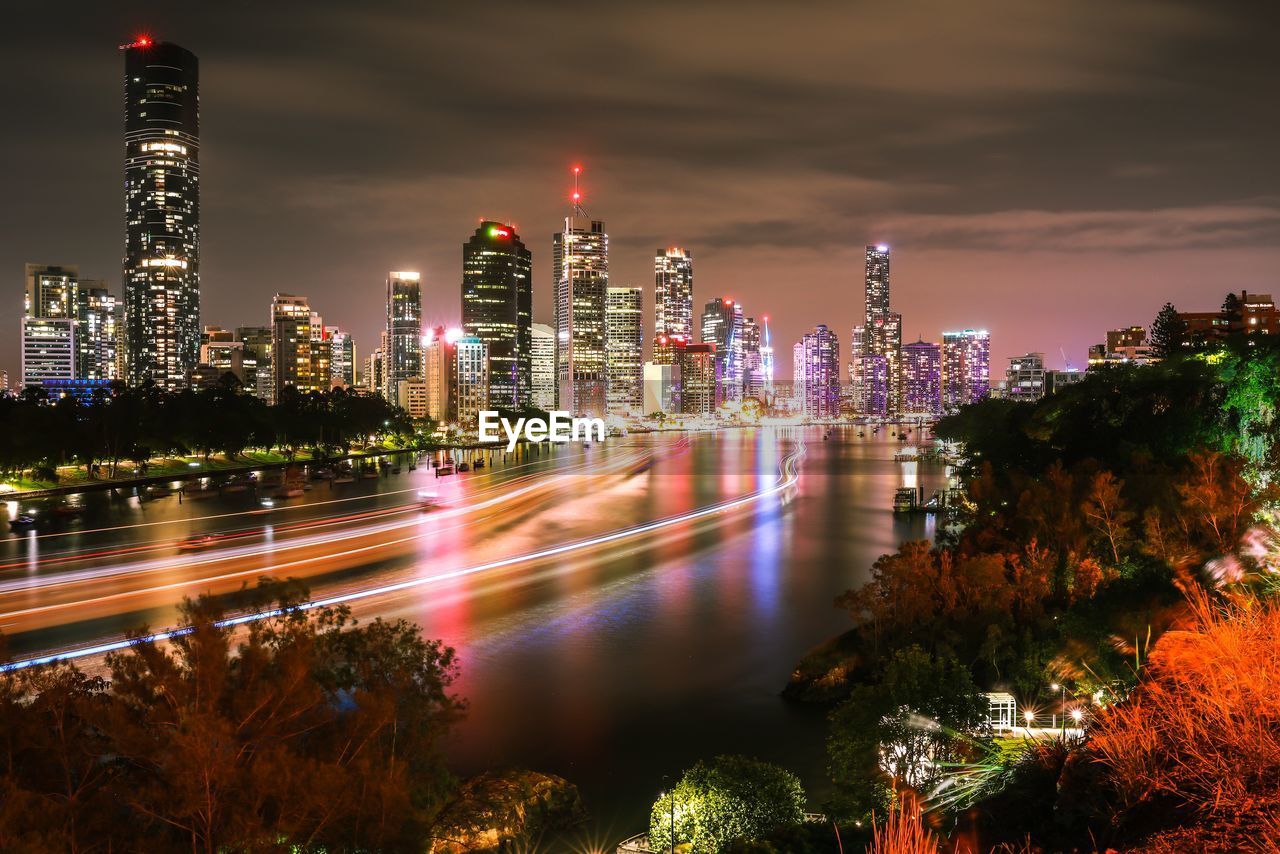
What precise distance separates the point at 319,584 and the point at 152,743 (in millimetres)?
17228

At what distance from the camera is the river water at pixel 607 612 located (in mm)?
14773

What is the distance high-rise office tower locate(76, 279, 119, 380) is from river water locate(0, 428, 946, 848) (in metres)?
155

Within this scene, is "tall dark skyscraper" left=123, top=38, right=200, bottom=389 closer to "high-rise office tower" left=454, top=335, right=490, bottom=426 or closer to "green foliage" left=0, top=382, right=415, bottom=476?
"high-rise office tower" left=454, top=335, right=490, bottom=426

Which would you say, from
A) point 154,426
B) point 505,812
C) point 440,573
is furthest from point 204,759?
point 154,426

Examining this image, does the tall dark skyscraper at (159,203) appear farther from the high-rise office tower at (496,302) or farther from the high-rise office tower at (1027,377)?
the high-rise office tower at (1027,377)

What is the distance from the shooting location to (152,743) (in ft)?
25.5

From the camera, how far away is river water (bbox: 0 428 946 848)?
14773 mm

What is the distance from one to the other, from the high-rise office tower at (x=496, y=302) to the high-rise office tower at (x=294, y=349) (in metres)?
27.5

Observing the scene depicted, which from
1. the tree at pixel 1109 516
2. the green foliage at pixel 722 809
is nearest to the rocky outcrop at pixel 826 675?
the tree at pixel 1109 516

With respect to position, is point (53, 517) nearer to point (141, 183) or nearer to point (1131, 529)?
point (1131, 529)

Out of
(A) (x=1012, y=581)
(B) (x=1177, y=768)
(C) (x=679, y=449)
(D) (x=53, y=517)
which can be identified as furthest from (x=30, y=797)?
(C) (x=679, y=449)

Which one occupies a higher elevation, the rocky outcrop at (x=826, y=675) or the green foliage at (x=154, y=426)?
the green foliage at (x=154, y=426)

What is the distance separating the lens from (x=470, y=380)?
13925 centimetres

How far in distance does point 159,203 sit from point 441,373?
8725 centimetres
